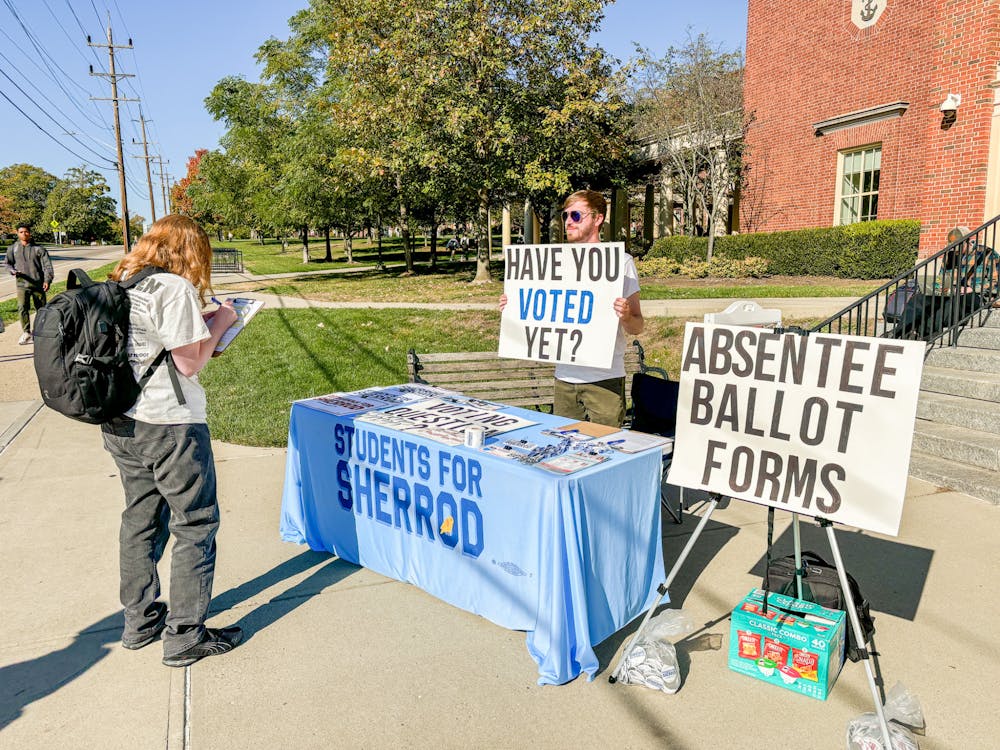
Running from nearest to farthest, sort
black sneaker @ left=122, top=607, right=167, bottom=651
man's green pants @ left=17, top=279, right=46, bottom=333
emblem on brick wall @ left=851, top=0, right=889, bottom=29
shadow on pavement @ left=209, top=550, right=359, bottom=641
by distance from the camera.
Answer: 1. black sneaker @ left=122, top=607, right=167, bottom=651
2. shadow on pavement @ left=209, top=550, right=359, bottom=641
3. man's green pants @ left=17, top=279, right=46, bottom=333
4. emblem on brick wall @ left=851, top=0, right=889, bottom=29

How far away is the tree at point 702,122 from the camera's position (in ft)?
68.4

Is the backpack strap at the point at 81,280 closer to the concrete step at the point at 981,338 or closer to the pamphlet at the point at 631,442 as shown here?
the pamphlet at the point at 631,442

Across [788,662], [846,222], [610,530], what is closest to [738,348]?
[610,530]

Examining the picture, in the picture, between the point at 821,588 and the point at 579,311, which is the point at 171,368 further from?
the point at 821,588

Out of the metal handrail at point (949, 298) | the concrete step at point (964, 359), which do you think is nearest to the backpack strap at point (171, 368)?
the metal handrail at point (949, 298)

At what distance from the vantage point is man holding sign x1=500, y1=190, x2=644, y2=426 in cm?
450

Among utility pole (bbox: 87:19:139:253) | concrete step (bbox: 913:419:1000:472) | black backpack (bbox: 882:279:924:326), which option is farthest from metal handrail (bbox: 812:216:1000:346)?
utility pole (bbox: 87:19:139:253)

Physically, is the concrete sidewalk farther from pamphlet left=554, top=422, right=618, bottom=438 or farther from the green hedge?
the green hedge

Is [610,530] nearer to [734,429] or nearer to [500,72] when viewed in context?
[734,429]

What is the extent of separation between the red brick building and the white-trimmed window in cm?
2

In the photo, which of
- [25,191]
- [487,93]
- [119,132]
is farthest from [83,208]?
[487,93]

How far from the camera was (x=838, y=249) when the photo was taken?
16922 millimetres

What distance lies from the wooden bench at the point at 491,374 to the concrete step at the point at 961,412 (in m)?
2.50

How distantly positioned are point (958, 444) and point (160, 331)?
6.05 m
